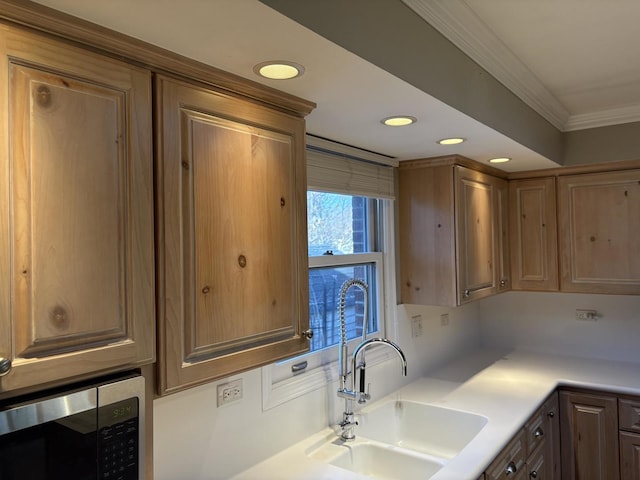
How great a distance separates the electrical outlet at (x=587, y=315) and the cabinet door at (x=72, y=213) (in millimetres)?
3051

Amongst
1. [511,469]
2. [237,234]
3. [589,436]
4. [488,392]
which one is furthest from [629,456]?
[237,234]

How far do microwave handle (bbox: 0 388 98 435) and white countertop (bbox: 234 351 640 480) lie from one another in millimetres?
911

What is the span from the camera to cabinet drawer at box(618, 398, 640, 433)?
245 centimetres

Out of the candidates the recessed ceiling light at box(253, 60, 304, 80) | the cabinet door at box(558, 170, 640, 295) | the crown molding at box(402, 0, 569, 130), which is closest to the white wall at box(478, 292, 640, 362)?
the cabinet door at box(558, 170, 640, 295)

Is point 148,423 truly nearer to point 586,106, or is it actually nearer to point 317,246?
point 317,246

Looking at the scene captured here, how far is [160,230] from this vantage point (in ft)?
3.42

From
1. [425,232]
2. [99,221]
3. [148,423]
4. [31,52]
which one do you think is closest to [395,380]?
[425,232]

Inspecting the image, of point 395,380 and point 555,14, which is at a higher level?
point 555,14

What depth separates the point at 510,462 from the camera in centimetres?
195

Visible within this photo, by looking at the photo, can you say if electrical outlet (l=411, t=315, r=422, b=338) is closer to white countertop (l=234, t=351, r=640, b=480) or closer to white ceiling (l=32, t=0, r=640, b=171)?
white countertop (l=234, t=351, r=640, b=480)

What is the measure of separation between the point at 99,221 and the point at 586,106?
2.61m

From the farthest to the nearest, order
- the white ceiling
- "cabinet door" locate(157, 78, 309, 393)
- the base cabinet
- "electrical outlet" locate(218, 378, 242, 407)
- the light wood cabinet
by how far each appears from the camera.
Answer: the light wood cabinet < the base cabinet < "electrical outlet" locate(218, 378, 242, 407) < "cabinet door" locate(157, 78, 309, 393) < the white ceiling

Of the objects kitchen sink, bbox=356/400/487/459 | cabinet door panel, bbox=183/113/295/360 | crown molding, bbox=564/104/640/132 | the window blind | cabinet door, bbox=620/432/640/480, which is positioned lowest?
cabinet door, bbox=620/432/640/480

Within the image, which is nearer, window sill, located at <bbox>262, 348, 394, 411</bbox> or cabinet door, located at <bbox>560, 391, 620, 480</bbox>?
window sill, located at <bbox>262, 348, 394, 411</bbox>
